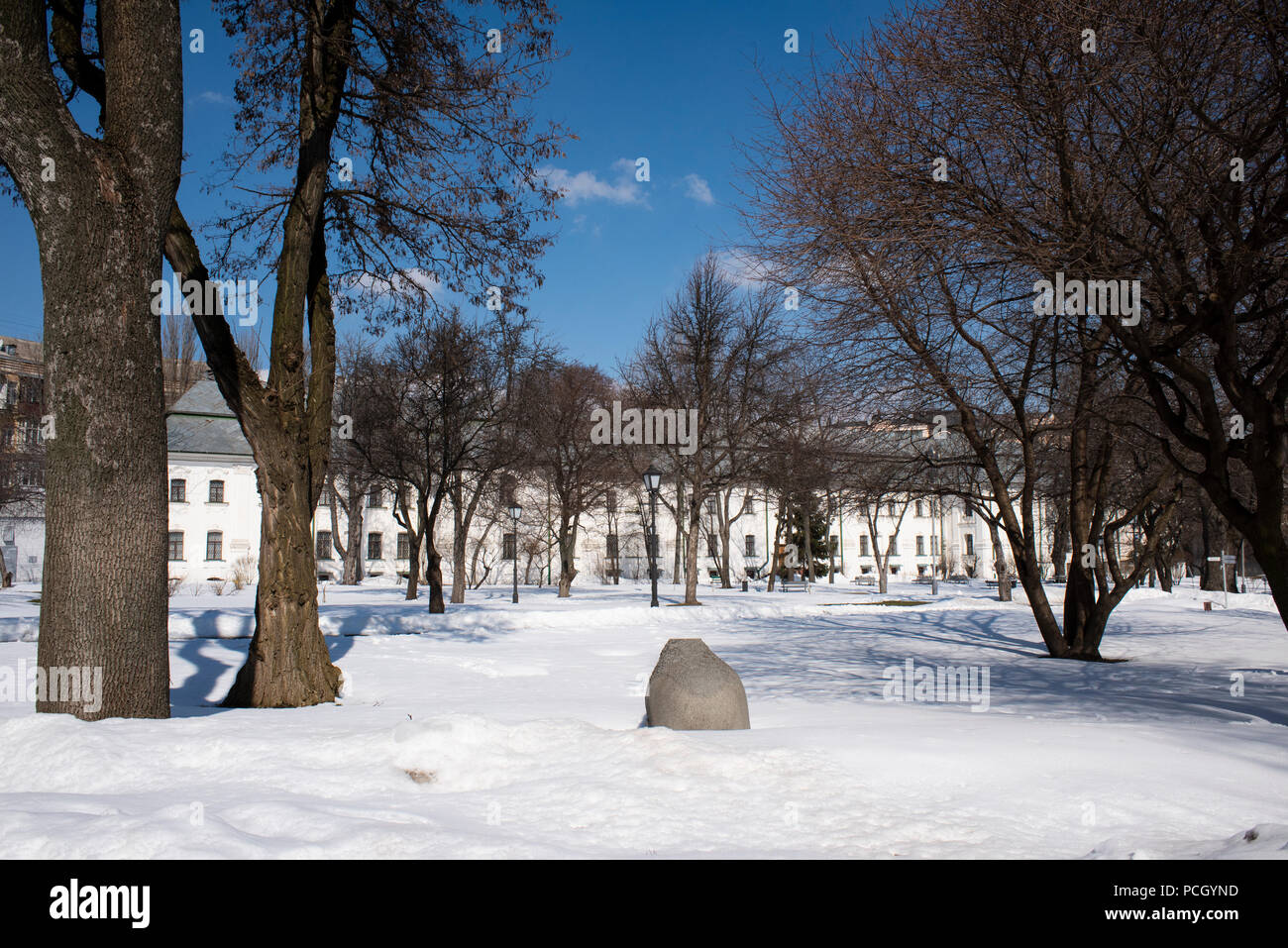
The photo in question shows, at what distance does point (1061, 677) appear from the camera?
14.2 m

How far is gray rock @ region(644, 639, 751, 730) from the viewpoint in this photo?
7695mm

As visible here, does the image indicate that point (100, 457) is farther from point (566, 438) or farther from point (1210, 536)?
point (1210, 536)

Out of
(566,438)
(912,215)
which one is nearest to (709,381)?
(566,438)

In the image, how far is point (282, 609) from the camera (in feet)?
32.6

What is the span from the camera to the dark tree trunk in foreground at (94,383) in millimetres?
6656

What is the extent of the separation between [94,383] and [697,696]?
532 centimetres

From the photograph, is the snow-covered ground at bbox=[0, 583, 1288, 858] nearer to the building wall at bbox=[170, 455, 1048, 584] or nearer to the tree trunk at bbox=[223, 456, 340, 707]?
the tree trunk at bbox=[223, 456, 340, 707]

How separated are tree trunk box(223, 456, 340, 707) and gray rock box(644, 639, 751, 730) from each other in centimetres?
417

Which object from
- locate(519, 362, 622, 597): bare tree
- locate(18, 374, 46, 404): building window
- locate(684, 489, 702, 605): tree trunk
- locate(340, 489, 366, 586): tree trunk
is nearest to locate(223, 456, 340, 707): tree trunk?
locate(684, 489, 702, 605): tree trunk

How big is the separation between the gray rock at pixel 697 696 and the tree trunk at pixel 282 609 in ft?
13.7

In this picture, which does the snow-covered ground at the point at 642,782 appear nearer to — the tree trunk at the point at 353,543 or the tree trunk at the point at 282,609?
the tree trunk at the point at 282,609

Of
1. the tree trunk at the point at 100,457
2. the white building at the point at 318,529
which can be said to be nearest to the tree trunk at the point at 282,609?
the tree trunk at the point at 100,457
